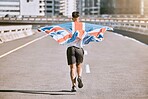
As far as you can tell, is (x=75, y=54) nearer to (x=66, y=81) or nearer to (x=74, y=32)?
(x=74, y=32)

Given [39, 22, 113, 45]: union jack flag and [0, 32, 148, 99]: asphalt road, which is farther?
[39, 22, 113, 45]: union jack flag

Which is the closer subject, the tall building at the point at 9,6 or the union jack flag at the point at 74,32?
the union jack flag at the point at 74,32

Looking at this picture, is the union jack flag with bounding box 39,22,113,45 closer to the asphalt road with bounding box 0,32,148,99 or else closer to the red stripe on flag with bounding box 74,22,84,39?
the red stripe on flag with bounding box 74,22,84,39

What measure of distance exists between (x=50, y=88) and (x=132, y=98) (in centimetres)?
219

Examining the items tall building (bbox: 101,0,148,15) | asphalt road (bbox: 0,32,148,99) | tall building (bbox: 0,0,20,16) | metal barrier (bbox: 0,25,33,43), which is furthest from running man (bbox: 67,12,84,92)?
tall building (bbox: 0,0,20,16)

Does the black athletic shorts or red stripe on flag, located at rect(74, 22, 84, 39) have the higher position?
red stripe on flag, located at rect(74, 22, 84, 39)

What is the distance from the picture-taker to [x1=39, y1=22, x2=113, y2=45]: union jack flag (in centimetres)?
907

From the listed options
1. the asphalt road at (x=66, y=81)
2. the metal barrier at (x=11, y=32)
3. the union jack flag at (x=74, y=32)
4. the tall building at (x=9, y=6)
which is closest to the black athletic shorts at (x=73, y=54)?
Answer: the union jack flag at (x=74, y=32)

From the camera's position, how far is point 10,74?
12.0m

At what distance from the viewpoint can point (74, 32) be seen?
9102 millimetres

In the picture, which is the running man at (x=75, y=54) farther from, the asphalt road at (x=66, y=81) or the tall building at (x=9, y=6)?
the tall building at (x=9, y=6)

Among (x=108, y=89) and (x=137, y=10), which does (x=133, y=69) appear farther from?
(x=137, y=10)

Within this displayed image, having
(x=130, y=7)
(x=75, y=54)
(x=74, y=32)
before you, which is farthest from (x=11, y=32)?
(x=130, y=7)

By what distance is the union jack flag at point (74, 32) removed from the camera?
907 cm
